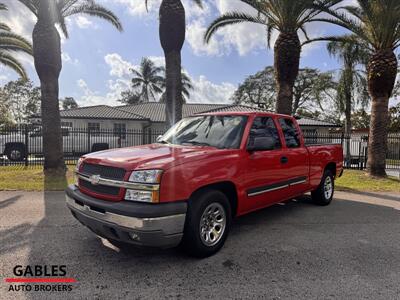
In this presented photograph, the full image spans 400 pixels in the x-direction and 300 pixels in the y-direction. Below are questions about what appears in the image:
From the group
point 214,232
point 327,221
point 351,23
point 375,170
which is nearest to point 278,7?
point 351,23

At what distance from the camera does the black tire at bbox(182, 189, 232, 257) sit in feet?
11.8

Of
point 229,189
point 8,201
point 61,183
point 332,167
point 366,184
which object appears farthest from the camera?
point 366,184

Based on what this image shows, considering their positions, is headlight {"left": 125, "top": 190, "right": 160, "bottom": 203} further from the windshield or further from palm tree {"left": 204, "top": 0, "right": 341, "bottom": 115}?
palm tree {"left": 204, "top": 0, "right": 341, "bottom": 115}

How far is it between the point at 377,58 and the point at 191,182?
11655 mm

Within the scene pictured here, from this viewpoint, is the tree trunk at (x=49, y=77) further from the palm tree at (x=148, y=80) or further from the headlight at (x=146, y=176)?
the palm tree at (x=148, y=80)

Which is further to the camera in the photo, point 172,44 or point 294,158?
point 172,44

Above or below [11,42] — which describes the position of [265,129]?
below

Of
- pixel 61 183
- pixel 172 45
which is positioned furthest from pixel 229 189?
pixel 172 45

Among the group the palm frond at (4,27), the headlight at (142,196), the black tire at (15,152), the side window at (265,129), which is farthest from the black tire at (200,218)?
the palm frond at (4,27)

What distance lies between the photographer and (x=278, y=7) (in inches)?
445

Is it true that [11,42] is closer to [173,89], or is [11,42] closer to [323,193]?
[173,89]

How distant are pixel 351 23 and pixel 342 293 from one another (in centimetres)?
1212

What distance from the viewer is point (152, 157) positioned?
12.1 ft

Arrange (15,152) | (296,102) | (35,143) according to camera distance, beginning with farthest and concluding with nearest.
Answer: (296,102) → (35,143) → (15,152)
